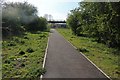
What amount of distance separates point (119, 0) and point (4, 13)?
27.4 m

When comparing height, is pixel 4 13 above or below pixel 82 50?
above

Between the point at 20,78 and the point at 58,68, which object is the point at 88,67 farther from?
the point at 20,78

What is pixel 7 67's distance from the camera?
48.8 feet

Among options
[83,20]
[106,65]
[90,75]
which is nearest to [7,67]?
[90,75]

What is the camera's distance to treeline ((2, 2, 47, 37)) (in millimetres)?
42781

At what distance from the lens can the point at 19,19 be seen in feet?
168

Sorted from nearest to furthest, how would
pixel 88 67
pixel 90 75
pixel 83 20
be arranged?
pixel 90 75
pixel 88 67
pixel 83 20

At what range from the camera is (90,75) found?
44.3 feet

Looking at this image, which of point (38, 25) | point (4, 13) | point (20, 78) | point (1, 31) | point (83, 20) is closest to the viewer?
point (20, 78)

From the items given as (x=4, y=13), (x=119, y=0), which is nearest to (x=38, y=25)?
(x=4, y=13)

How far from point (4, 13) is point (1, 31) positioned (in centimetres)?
442

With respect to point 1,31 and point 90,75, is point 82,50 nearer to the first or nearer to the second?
point 90,75

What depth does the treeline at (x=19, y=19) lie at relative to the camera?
42781 mm

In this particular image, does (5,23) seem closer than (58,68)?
No
